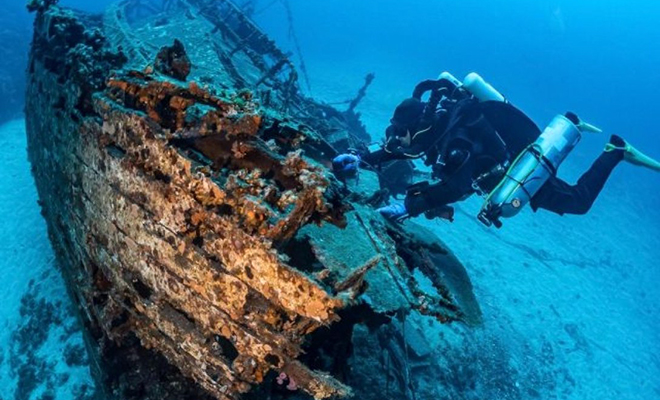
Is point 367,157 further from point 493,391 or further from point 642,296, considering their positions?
point 642,296

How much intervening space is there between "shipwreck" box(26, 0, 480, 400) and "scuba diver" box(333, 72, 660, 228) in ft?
4.46

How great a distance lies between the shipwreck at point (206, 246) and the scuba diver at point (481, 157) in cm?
136

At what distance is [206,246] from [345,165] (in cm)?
300

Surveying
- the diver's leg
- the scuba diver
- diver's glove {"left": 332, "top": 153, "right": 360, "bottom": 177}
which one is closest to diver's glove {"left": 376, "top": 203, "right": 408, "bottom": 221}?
the scuba diver

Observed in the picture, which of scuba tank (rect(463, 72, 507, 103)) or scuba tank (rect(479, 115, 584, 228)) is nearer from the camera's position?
scuba tank (rect(479, 115, 584, 228))

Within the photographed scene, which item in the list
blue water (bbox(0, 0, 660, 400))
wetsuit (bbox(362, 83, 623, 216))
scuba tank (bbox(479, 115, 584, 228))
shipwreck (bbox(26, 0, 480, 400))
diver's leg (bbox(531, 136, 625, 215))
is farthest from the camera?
blue water (bbox(0, 0, 660, 400))

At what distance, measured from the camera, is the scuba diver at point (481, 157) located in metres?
5.21

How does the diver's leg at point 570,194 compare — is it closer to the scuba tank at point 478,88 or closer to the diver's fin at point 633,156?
the diver's fin at point 633,156

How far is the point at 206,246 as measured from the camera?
2422 millimetres

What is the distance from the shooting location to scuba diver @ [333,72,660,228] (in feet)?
17.1

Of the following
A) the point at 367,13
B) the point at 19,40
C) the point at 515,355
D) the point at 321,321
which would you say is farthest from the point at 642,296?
the point at 367,13

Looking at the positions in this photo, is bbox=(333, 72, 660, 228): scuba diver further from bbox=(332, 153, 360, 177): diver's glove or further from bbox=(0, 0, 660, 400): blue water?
bbox=(0, 0, 660, 400): blue water

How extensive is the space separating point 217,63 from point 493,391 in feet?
24.2

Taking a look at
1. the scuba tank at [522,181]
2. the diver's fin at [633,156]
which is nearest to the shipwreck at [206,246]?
the scuba tank at [522,181]
